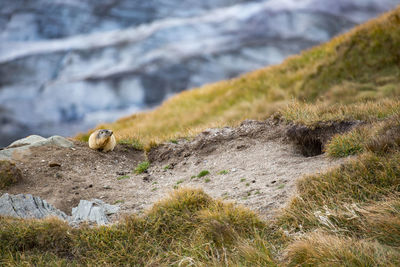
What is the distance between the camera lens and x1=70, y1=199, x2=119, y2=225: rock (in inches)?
Answer: 246

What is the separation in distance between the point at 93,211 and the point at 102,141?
359 cm

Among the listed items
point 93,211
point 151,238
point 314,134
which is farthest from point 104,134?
point 314,134

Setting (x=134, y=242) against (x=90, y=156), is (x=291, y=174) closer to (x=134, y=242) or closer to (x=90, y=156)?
(x=134, y=242)

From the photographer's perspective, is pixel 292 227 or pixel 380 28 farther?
pixel 380 28

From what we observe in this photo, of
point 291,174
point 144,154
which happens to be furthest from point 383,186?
point 144,154

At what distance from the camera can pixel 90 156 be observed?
9.59 metres

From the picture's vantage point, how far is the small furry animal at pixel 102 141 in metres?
9.77

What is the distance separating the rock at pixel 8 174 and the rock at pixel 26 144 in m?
1.01

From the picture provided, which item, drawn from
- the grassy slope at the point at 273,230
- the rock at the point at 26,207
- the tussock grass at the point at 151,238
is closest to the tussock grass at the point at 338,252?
the grassy slope at the point at 273,230

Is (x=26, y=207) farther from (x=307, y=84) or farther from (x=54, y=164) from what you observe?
(x=307, y=84)

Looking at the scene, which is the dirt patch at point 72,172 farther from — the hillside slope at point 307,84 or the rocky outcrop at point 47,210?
the hillside slope at point 307,84

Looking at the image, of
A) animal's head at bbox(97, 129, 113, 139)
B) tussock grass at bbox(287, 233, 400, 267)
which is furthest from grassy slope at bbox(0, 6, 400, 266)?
animal's head at bbox(97, 129, 113, 139)

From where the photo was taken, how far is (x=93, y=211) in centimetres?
644

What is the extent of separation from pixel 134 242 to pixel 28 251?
1490 millimetres
